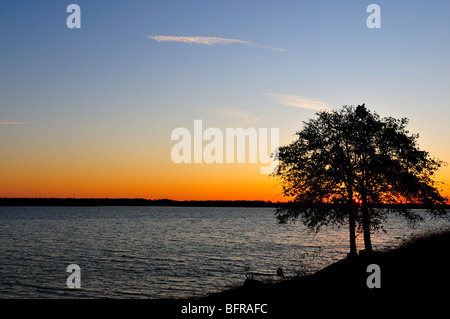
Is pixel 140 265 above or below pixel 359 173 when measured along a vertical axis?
below

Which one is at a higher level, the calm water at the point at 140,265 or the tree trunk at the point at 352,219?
the tree trunk at the point at 352,219

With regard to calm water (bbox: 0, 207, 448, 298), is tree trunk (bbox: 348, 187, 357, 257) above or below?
above

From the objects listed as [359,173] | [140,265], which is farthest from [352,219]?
[140,265]

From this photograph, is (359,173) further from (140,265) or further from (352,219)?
(140,265)

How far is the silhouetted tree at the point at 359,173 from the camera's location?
38.4 metres

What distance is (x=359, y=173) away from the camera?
3950 cm

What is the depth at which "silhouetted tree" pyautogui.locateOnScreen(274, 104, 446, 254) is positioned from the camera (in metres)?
38.4

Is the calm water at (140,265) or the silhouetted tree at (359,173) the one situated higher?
the silhouetted tree at (359,173)

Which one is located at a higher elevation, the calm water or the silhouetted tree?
the silhouetted tree
